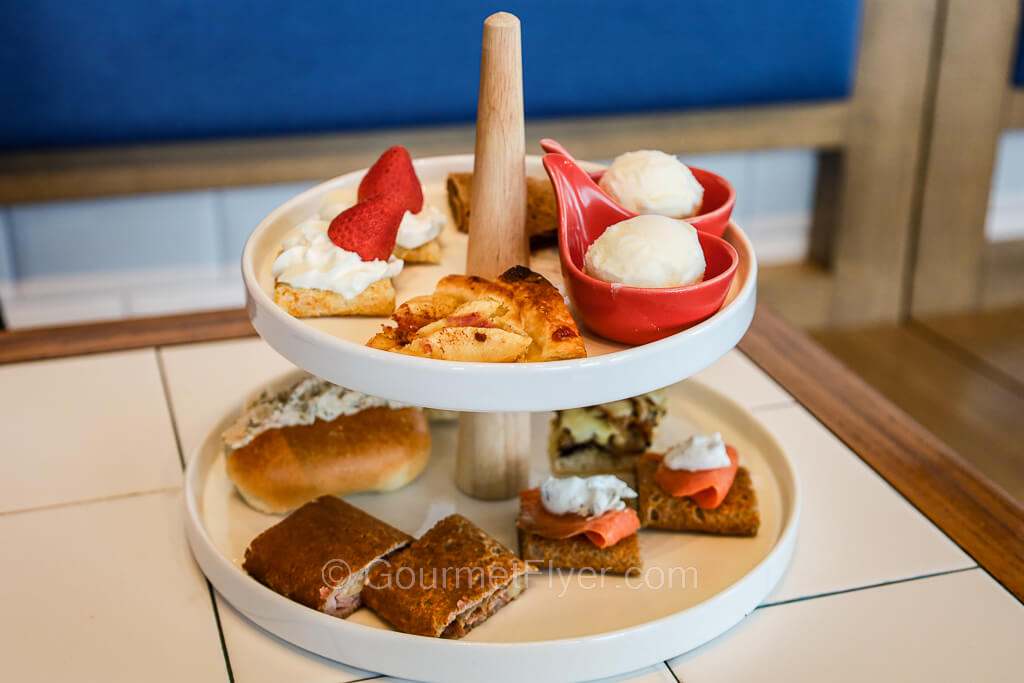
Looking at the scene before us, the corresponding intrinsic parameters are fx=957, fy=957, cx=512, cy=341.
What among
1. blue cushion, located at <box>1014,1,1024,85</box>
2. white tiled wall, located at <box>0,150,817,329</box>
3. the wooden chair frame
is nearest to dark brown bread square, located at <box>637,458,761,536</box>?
white tiled wall, located at <box>0,150,817,329</box>

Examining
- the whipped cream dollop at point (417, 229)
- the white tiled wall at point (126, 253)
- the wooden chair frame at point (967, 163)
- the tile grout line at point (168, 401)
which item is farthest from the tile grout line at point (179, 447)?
the wooden chair frame at point (967, 163)

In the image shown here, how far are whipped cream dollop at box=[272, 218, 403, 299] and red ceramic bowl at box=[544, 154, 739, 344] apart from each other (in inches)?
6.2

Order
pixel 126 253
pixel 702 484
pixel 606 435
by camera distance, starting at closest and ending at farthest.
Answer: pixel 702 484 → pixel 606 435 → pixel 126 253

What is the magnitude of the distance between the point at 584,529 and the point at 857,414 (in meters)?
0.43

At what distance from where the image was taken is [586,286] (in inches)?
28.5

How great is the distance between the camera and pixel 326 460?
3.01ft

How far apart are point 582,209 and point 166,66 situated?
130 cm

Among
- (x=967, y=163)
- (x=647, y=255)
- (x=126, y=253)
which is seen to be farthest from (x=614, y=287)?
(x=967, y=163)

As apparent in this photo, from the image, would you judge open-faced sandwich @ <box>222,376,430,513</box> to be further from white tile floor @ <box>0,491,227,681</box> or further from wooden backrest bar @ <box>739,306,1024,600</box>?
Answer: wooden backrest bar @ <box>739,306,1024,600</box>

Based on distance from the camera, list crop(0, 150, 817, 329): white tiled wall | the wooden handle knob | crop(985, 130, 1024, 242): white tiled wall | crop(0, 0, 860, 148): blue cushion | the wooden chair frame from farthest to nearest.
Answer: crop(985, 130, 1024, 242): white tiled wall < the wooden chair frame < crop(0, 150, 817, 329): white tiled wall < crop(0, 0, 860, 148): blue cushion < the wooden handle knob

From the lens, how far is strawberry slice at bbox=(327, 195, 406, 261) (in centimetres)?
82

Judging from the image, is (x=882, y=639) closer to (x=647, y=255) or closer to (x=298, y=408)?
(x=647, y=255)

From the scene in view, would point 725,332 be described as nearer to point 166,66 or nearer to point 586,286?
point 586,286

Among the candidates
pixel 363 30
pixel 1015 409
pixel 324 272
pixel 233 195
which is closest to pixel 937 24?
pixel 1015 409
